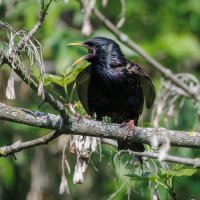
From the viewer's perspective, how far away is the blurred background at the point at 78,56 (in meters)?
7.25

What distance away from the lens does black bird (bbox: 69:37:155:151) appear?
540 centimetres

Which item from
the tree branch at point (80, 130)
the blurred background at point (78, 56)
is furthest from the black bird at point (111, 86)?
the tree branch at point (80, 130)

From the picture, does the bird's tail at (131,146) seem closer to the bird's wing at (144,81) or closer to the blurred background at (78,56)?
the bird's wing at (144,81)

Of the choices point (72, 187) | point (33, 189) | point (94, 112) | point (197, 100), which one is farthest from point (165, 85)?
point (72, 187)

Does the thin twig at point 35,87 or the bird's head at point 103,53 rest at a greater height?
the bird's head at point 103,53

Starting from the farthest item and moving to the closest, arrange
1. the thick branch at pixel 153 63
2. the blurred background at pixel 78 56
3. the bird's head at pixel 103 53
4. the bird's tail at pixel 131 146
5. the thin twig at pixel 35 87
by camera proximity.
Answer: the blurred background at pixel 78 56
the bird's head at pixel 103 53
the bird's tail at pixel 131 146
the thin twig at pixel 35 87
the thick branch at pixel 153 63

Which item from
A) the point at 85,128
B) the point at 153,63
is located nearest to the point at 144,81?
the point at 85,128

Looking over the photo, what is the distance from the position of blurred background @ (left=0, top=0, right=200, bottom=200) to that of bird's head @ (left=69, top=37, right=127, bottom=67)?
122 cm

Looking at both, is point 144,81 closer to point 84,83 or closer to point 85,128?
point 84,83

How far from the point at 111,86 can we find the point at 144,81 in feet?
0.98

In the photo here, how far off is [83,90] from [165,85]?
3.03 meters

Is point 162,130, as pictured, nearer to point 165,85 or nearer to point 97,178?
point 165,85

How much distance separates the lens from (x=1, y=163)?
25.6 feet

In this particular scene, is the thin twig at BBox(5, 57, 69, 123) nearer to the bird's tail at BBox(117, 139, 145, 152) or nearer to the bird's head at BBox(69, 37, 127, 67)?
the bird's tail at BBox(117, 139, 145, 152)
